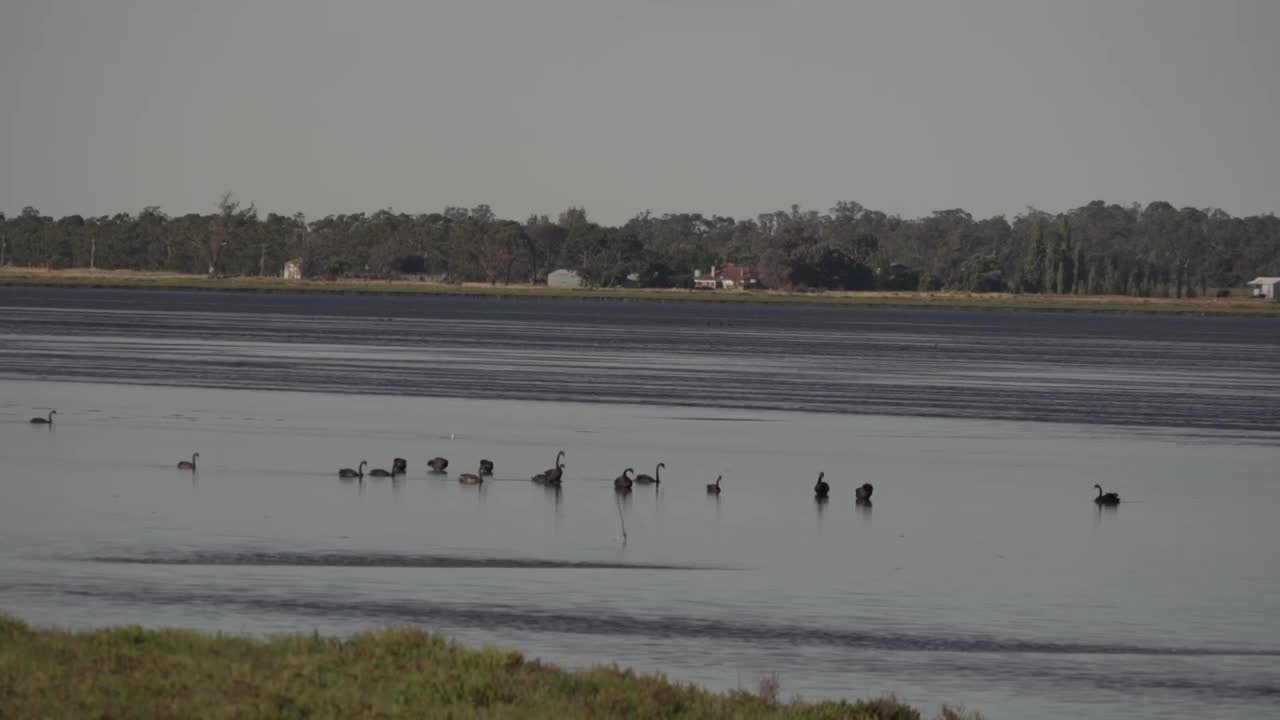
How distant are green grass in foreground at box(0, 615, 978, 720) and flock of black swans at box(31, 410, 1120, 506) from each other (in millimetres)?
20919

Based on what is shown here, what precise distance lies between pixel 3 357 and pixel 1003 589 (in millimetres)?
64240

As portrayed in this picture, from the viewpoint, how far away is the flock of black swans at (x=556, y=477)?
41.7m

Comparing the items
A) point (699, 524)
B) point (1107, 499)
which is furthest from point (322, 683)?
point (1107, 499)

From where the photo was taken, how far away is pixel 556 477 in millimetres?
42469

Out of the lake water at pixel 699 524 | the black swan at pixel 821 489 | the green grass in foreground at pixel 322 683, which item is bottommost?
the lake water at pixel 699 524

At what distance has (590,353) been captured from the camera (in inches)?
4109

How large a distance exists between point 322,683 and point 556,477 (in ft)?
79.0

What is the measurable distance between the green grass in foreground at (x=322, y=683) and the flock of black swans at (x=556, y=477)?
824 inches

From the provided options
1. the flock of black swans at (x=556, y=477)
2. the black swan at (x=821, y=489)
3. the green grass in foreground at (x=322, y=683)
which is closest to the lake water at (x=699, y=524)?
the flock of black swans at (x=556, y=477)

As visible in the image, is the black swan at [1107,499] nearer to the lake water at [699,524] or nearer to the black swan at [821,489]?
the lake water at [699,524]

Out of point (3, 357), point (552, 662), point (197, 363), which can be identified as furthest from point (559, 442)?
point (3, 357)

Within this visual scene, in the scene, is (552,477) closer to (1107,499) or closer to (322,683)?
(1107,499)

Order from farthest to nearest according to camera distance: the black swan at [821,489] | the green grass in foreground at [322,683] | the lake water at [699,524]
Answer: the black swan at [821,489] < the lake water at [699,524] < the green grass in foreground at [322,683]

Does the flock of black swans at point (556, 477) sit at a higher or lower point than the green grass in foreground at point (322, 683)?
lower
